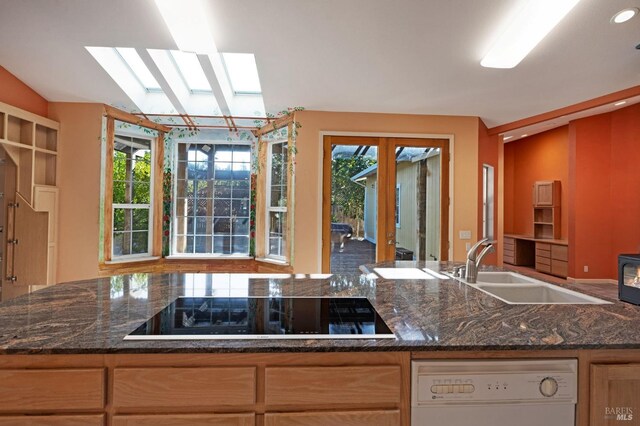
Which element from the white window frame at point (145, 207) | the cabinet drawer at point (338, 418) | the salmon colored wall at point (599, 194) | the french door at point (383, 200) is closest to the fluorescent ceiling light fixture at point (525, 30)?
the french door at point (383, 200)

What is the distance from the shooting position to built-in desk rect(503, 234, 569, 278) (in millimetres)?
6105

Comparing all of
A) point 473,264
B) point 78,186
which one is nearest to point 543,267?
point 473,264

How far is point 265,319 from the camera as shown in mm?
1278

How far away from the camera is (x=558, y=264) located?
6172 mm

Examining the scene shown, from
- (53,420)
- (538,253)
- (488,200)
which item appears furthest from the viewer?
(538,253)

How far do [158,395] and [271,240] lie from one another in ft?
11.7

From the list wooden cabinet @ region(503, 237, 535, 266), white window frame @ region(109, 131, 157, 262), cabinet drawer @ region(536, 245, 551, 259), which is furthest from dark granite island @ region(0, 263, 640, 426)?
wooden cabinet @ region(503, 237, 535, 266)

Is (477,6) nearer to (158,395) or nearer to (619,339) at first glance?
(619,339)

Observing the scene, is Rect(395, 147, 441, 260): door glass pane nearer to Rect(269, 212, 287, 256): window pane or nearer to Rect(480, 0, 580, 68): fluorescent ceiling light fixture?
Rect(480, 0, 580, 68): fluorescent ceiling light fixture

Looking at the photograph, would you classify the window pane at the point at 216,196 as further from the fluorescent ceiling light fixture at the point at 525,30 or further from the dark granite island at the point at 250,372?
the dark granite island at the point at 250,372

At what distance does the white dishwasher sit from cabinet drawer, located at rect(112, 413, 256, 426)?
539 millimetres

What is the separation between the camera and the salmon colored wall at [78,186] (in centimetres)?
391

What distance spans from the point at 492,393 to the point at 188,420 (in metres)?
0.96

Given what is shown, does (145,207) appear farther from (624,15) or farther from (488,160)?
(624,15)
